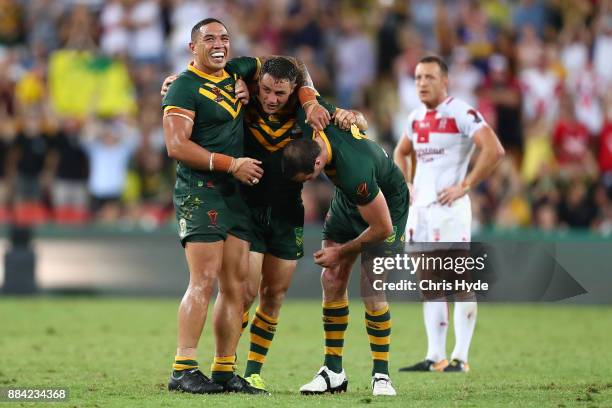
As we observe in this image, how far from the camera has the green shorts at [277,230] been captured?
30.7 ft

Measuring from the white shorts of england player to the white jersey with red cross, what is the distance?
A: 0.37 feet

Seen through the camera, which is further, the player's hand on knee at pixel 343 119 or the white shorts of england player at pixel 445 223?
the white shorts of england player at pixel 445 223

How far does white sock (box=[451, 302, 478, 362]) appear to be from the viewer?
11.1 meters

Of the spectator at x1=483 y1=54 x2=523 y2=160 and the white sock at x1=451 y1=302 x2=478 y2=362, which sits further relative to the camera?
the spectator at x1=483 y1=54 x2=523 y2=160

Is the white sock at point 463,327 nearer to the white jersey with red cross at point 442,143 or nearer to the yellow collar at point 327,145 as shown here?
the white jersey with red cross at point 442,143

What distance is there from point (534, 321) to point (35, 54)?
10378 mm

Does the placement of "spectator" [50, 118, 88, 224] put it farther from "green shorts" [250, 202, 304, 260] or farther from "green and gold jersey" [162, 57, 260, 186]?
"green and gold jersey" [162, 57, 260, 186]

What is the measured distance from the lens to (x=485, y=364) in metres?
11.4

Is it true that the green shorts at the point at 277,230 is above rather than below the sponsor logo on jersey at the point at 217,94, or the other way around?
below

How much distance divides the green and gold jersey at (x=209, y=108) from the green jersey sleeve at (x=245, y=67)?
174 millimetres

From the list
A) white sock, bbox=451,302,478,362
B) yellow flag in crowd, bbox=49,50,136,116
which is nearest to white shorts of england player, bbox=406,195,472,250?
white sock, bbox=451,302,478,362

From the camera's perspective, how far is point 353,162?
8.73 meters

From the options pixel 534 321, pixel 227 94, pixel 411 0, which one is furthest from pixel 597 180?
pixel 227 94

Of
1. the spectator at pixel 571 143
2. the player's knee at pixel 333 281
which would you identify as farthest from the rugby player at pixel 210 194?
the spectator at pixel 571 143
